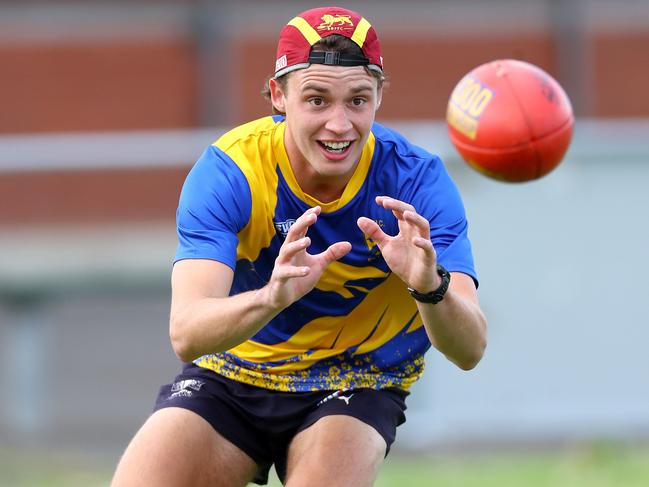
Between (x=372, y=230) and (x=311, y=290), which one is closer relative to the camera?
(x=372, y=230)

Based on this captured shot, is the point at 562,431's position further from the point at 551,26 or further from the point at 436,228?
the point at 551,26

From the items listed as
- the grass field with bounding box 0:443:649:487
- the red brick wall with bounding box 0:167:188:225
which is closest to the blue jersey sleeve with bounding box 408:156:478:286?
the grass field with bounding box 0:443:649:487

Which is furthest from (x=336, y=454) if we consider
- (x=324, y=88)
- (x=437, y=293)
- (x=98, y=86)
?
(x=98, y=86)

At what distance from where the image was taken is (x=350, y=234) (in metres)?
5.47

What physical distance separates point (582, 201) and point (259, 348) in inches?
257

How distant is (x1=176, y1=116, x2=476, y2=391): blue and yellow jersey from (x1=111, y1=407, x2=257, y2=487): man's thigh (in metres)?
0.33

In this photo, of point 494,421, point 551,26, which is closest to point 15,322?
point 494,421

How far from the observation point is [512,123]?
6074 millimetres

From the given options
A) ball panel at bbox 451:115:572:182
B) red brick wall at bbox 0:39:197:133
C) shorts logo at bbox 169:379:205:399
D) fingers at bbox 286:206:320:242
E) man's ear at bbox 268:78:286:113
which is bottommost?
shorts logo at bbox 169:379:205:399

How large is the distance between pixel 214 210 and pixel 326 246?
51 cm

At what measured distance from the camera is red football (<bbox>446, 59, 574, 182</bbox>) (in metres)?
6.10

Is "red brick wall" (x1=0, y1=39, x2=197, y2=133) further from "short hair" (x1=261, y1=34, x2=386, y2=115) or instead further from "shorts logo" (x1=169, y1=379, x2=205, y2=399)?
"short hair" (x1=261, y1=34, x2=386, y2=115)

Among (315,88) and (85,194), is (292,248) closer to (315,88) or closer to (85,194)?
(315,88)

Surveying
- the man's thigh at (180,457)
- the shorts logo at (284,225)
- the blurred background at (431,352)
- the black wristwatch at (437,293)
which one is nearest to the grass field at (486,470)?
the blurred background at (431,352)
